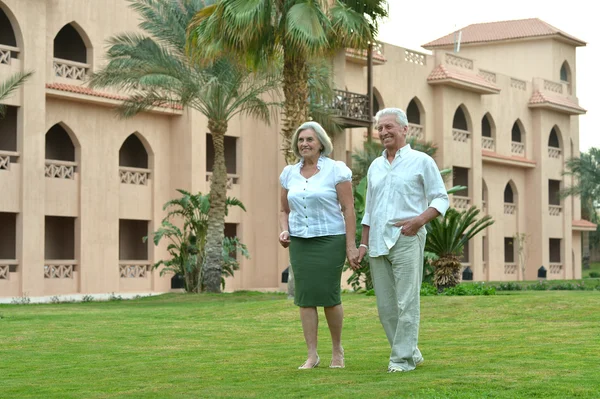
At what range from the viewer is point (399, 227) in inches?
335

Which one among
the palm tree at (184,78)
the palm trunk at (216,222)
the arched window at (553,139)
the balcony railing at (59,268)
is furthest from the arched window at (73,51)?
the arched window at (553,139)

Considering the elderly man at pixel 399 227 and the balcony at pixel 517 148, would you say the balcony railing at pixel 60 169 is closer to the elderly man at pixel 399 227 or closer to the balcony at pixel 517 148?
the elderly man at pixel 399 227

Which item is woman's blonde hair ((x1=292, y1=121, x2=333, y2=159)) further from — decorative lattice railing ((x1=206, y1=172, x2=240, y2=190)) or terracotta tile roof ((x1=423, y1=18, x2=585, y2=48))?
terracotta tile roof ((x1=423, y1=18, x2=585, y2=48))

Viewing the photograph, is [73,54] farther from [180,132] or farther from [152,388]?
[152,388]

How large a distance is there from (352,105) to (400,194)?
30.2 meters

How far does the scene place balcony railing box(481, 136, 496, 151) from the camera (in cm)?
5216

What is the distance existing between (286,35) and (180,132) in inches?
526

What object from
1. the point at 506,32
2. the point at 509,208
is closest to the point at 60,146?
the point at 509,208

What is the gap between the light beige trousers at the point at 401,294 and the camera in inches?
329

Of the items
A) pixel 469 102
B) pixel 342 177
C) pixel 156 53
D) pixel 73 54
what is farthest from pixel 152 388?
pixel 469 102

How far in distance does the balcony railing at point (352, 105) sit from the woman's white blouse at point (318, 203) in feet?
93.4

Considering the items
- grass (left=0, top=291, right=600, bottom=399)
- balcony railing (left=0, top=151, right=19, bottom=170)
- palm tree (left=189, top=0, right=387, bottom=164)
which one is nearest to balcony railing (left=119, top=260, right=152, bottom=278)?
balcony railing (left=0, top=151, right=19, bottom=170)

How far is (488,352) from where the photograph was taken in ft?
32.1

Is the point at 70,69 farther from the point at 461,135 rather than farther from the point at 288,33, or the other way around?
the point at 461,135
